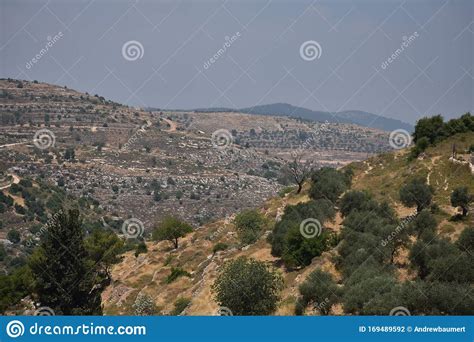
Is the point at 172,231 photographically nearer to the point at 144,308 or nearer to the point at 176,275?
the point at 176,275

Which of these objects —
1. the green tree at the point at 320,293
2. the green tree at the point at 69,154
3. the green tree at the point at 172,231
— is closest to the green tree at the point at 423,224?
the green tree at the point at 320,293

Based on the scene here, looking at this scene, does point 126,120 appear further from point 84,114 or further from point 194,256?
point 194,256

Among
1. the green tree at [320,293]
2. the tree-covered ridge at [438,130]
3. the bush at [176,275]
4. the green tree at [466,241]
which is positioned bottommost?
the bush at [176,275]

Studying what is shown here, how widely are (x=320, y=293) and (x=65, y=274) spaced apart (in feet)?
48.6

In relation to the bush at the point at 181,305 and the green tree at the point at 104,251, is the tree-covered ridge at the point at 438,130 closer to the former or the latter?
the bush at the point at 181,305

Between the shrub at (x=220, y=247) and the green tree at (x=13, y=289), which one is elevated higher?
the shrub at (x=220, y=247)

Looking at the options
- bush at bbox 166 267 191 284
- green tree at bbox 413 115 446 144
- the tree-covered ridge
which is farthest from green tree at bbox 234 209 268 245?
green tree at bbox 413 115 446 144

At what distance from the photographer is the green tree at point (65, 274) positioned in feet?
107

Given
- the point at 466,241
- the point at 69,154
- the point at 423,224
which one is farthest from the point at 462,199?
the point at 69,154

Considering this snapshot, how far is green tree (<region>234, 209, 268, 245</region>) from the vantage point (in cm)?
4872

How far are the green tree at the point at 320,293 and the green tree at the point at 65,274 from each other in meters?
12.6

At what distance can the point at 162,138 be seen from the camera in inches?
6767

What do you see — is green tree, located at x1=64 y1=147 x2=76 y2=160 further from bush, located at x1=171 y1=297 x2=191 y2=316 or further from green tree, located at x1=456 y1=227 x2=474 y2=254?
green tree, located at x1=456 y1=227 x2=474 y2=254

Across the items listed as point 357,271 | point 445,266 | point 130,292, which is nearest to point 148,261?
point 130,292
